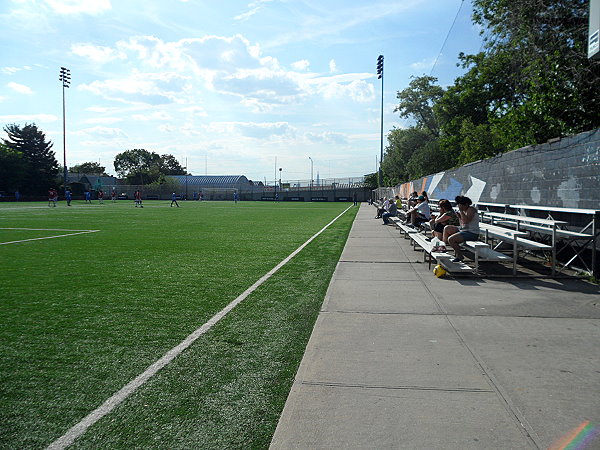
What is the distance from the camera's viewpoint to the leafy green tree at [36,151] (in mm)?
78406

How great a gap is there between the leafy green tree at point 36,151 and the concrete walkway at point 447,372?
8471 cm

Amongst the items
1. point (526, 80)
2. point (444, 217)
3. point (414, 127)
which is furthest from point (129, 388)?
point (414, 127)

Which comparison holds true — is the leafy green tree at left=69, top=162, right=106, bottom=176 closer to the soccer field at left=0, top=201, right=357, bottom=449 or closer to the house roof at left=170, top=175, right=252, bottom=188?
the house roof at left=170, top=175, right=252, bottom=188

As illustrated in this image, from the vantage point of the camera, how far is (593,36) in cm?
504

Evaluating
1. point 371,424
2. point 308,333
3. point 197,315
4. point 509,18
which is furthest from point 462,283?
point 509,18

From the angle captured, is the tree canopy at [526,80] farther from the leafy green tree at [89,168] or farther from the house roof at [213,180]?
the leafy green tree at [89,168]

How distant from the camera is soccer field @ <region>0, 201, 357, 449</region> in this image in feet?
9.75

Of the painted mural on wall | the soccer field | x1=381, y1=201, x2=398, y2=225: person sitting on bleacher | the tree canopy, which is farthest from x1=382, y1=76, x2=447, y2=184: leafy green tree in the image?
the soccer field

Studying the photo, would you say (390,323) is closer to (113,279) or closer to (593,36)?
(593,36)

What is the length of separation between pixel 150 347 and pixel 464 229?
697 cm

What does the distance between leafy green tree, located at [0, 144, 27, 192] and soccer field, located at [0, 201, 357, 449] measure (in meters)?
73.8

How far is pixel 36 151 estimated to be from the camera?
3300 inches

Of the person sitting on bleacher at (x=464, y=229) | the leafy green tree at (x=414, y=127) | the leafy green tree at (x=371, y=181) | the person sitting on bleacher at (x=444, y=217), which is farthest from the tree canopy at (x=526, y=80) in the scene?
the leafy green tree at (x=371, y=181)

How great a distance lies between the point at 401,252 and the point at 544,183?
12.1 feet
